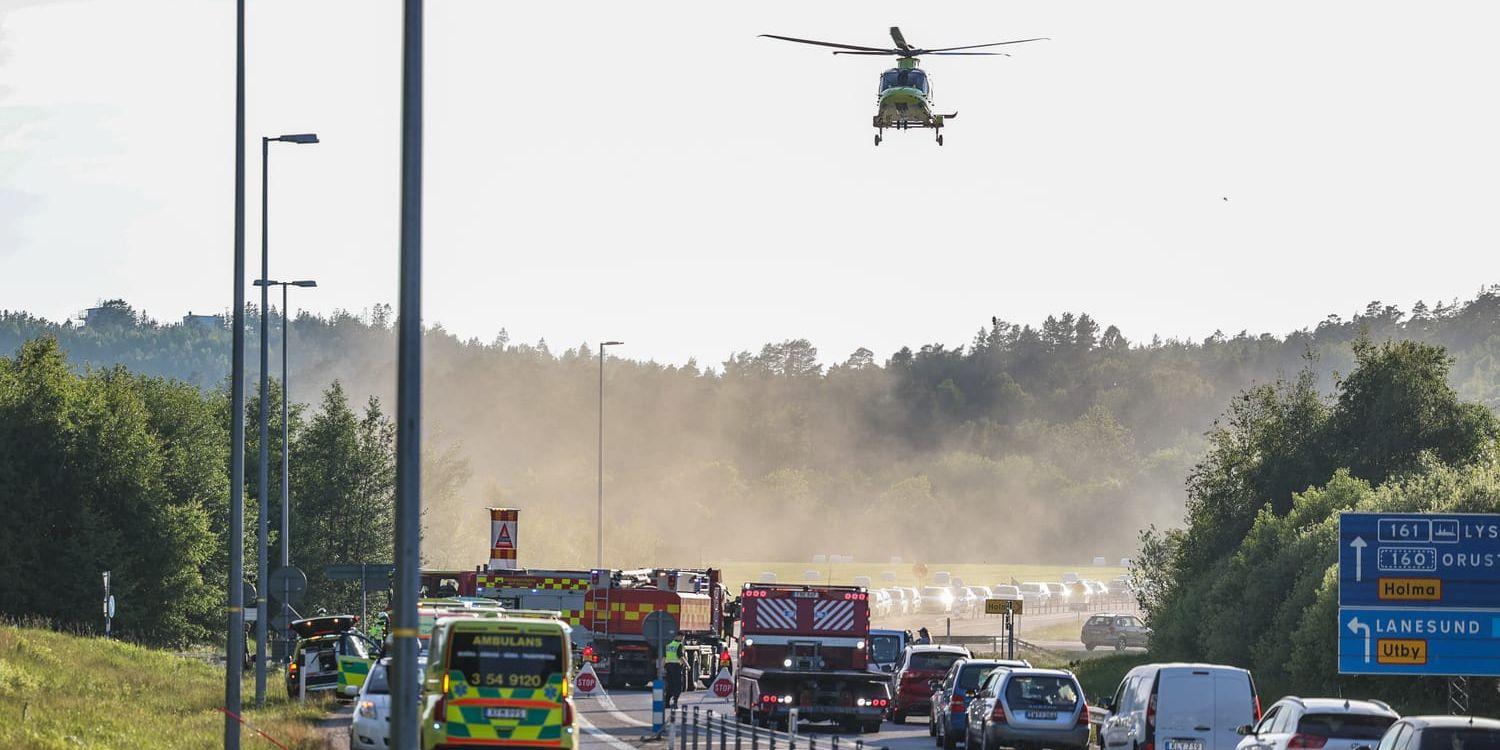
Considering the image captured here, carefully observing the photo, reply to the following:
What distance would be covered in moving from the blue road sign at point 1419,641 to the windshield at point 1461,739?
13145mm

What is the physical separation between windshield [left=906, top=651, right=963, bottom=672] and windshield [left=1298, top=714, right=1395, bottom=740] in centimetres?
2072

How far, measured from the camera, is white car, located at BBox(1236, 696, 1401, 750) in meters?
24.9

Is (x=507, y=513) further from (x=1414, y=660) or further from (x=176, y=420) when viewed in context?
(x=176, y=420)

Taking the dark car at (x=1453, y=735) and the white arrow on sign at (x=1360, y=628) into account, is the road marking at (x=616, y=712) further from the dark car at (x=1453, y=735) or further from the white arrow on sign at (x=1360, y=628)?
the dark car at (x=1453, y=735)

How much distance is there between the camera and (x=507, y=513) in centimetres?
5678

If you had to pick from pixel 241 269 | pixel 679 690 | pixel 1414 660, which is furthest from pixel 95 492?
pixel 1414 660

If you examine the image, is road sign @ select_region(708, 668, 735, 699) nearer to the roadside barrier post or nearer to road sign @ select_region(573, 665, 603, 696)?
the roadside barrier post

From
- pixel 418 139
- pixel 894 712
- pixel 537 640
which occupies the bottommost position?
pixel 894 712

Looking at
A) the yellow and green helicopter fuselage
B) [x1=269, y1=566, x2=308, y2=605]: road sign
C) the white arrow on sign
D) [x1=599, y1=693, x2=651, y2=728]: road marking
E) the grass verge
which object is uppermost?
the yellow and green helicopter fuselage

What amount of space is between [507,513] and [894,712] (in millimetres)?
14396

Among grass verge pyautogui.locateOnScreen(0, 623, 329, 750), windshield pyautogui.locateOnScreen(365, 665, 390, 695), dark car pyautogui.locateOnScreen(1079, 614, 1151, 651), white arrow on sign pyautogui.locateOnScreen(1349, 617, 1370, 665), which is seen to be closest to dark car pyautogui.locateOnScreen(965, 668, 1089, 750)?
white arrow on sign pyautogui.locateOnScreen(1349, 617, 1370, 665)

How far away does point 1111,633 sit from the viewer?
8612 centimetres

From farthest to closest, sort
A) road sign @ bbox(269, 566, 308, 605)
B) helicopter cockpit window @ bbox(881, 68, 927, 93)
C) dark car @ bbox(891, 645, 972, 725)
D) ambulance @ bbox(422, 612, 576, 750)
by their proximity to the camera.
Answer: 1. helicopter cockpit window @ bbox(881, 68, 927, 93)
2. dark car @ bbox(891, 645, 972, 725)
3. road sign @ bbox(269, 566, 308, 605)
4. ambulance @ bbox(422, 612, 576, 750)

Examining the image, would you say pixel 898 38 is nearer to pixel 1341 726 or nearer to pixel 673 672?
pixel 673 672
